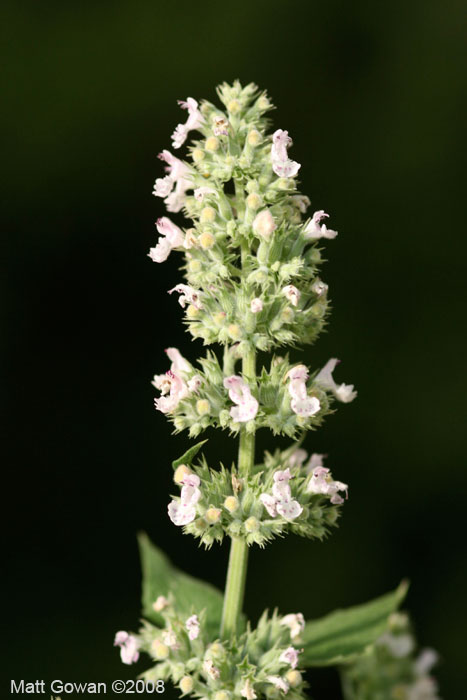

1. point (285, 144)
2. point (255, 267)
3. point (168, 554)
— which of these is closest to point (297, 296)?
point (255, 267)

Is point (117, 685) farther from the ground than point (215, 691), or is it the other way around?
point (117, 685)

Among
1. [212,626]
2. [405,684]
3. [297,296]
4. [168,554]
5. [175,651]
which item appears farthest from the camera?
[168,554]

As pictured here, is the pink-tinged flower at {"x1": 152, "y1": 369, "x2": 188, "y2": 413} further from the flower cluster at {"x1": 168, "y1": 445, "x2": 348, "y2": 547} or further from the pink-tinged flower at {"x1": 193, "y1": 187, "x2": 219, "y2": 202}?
the pink-tinged flower at {"x1": 193, "y1": 187, "x2": 219, "y2": 202}

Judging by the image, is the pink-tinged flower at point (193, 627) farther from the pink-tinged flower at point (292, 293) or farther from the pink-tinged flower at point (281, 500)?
the pink-tinged flower at point (292, 293)

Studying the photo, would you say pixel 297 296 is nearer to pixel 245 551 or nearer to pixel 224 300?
pixel 224 300

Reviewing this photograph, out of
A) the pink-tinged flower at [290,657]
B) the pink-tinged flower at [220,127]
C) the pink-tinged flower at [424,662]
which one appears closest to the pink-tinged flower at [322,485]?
the pink-tinged flower at [290,657]

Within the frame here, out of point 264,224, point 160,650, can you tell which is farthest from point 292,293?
point 160,650
